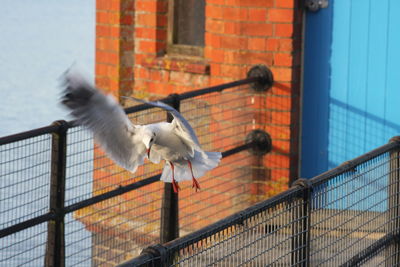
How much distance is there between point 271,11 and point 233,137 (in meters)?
1.02

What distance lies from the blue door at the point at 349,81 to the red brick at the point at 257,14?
0.34 m

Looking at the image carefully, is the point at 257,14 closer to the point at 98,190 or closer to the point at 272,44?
the point at 272,44

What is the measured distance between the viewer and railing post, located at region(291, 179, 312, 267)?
13.5 ft

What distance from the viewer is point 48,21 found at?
42.5ft

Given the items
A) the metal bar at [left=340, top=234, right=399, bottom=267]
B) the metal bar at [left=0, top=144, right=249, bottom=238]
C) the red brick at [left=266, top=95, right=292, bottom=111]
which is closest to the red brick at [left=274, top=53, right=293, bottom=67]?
the red brick at [left=266, top=95, right=292, bottom=111]

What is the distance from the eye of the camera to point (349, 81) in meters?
6.77

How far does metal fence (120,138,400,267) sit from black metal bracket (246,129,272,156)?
6.18 feet

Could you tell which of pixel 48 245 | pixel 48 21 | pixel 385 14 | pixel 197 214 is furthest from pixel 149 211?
pixel 48 21

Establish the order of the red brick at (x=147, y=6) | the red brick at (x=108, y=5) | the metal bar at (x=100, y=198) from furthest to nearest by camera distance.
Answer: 1. the red brick at (x=108, y=5)
2. the red brick at (x=147, y=6)
3. the metal bar at (x=100, y=198)

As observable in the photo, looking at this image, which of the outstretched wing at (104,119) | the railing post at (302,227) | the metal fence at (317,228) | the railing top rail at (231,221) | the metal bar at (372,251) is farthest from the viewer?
the outstretched wing at (104,119)

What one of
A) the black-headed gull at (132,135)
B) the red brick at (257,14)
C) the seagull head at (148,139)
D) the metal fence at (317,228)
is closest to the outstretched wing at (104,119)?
the black-headed gull at (132,135)

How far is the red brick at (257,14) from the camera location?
6.86 meters

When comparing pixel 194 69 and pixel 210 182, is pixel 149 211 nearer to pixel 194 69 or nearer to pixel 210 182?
pixel 210 182

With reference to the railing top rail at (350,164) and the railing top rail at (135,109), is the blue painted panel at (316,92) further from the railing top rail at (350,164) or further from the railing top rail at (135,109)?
the railing top rail at (350,164)
